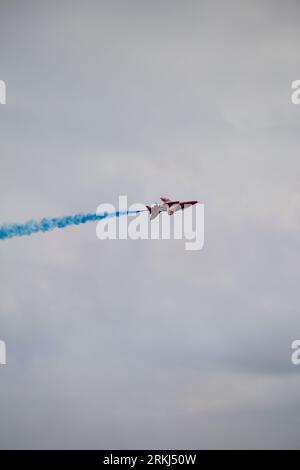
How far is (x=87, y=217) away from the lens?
649 ft

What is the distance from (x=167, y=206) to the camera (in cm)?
19825

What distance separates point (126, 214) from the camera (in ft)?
655

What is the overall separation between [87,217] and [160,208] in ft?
39.5

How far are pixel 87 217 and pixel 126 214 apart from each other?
6.58m

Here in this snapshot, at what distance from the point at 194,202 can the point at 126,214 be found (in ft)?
37.5

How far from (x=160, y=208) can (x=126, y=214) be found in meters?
5.98

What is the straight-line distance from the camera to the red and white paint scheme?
19725 cm

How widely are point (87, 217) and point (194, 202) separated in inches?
704

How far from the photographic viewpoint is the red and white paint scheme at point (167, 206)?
197 m

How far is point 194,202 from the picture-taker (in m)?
200
